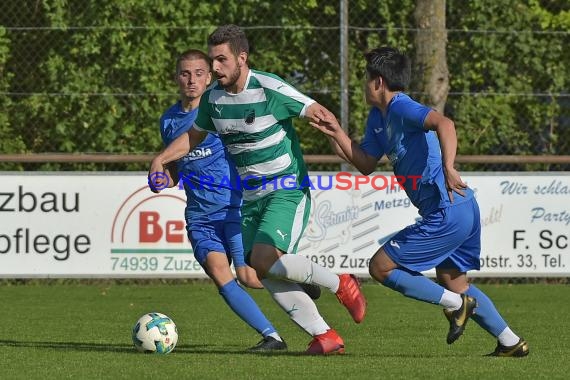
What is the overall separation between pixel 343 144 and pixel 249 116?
0.57 meters

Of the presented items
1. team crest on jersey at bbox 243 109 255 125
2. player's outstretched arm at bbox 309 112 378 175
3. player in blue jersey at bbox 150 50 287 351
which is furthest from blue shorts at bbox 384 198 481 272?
player in blue jersey at bbox 150 50 287 351

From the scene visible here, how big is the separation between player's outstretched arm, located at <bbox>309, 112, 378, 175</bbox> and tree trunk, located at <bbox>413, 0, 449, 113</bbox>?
24.7 feet

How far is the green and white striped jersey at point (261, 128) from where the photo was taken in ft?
24.3

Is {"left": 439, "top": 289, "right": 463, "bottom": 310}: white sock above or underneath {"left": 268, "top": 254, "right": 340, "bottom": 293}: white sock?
underneath

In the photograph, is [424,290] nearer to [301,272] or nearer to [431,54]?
[301,272]

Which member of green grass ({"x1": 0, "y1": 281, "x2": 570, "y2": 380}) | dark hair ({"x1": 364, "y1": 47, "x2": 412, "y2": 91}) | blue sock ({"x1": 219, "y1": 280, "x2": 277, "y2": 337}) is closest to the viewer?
green grass ({"x1": 0, "y1": 281, "x2": 570, "y2": 380})

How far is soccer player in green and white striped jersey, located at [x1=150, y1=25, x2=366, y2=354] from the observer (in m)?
7.31

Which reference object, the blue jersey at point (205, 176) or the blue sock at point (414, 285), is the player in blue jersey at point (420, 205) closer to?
the blue sock at point (414, 285)

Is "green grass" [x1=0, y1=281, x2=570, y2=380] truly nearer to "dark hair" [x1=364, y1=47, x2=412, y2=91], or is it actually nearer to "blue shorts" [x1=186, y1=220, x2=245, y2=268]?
"blue shorts" [x1=186, y1=220, x2=245, y2=268]

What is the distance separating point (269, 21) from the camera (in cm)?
1534

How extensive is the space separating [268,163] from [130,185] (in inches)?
245

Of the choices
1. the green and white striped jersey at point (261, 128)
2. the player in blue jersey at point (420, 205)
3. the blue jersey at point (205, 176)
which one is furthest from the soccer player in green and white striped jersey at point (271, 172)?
the blue jersey at point (205, 176)

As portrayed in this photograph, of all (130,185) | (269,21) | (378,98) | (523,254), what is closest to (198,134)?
(378,98)

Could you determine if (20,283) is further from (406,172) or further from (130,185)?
(406,172)
